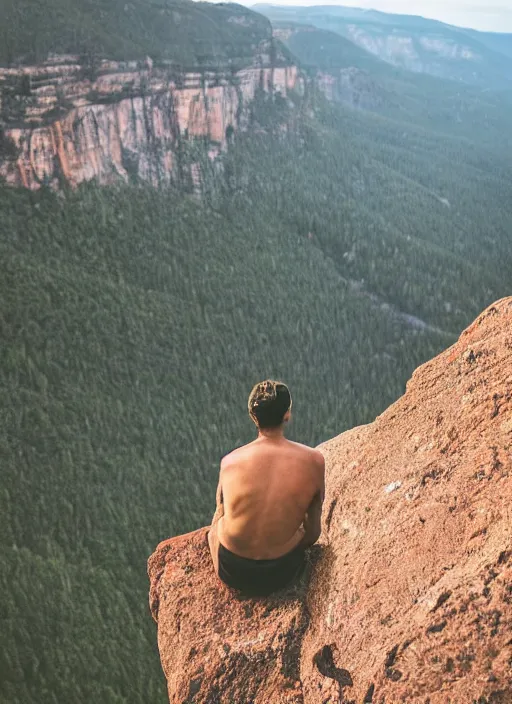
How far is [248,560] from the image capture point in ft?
19.8

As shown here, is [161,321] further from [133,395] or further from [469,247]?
[469,247]

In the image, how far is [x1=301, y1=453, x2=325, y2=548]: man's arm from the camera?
6.06m

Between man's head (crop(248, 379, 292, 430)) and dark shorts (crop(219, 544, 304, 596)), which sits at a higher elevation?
man's head (crop(248, 379, 292, 430))

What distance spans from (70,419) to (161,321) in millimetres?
11791

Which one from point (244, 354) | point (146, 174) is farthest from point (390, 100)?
point (244, 354)

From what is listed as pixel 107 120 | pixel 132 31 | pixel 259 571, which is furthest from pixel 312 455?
pixel 132 31

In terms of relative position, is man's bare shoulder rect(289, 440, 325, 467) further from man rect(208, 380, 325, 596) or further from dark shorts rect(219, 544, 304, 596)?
dark shorts rect(219, 544, 304, 596)

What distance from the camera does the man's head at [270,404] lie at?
5.92 metres

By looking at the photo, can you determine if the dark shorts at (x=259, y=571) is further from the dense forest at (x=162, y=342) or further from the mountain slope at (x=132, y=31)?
the mountain slope at (x=132, y=31)

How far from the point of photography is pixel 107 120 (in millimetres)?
48656

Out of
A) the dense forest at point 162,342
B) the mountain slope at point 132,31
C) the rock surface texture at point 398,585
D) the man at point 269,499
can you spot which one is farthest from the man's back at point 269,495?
the mountain slope at point 132,31

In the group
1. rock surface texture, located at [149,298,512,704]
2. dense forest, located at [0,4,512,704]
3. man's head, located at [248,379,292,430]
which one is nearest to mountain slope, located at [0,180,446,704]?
dense forest, located at [0,4,512,704]

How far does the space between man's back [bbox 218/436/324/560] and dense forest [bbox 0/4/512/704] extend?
21.7 metres

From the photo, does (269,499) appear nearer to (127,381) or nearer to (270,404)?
(270,404)
